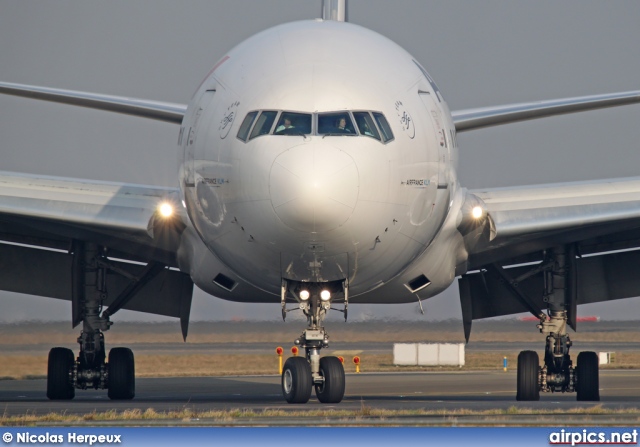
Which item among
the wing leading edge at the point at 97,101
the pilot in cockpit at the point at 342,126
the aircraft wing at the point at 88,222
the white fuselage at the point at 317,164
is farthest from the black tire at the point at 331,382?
the wing leading edge at the point at 97,101

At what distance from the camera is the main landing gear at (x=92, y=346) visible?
22.3m

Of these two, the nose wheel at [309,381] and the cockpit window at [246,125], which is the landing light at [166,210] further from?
the cockpit window at [246,125]

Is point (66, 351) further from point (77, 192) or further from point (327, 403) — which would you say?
point (327, 403)

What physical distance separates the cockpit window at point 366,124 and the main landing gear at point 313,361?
2473 millimetres

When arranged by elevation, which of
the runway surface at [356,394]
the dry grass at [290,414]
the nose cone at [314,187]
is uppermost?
the nose cone at [314,187]

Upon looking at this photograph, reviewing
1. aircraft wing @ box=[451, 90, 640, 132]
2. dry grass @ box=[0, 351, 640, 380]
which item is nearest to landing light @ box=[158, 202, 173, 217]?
aircraft wing @ box=[451, 90, 640, 132]

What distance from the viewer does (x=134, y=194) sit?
21.2 metres

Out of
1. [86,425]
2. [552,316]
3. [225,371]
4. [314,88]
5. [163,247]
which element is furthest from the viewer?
[225,371]

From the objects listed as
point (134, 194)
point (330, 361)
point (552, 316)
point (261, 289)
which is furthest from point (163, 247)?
point (552, 316)

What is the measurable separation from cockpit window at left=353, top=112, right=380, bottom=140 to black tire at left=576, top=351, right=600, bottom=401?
780 centimetres

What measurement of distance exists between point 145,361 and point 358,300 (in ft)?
56.2

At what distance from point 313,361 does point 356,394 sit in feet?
23.2

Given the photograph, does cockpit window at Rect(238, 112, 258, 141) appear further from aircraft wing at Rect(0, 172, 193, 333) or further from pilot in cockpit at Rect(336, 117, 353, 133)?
aircraft wing at Rect(0, 172, 193, 333)

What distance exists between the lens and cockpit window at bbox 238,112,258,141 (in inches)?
650
